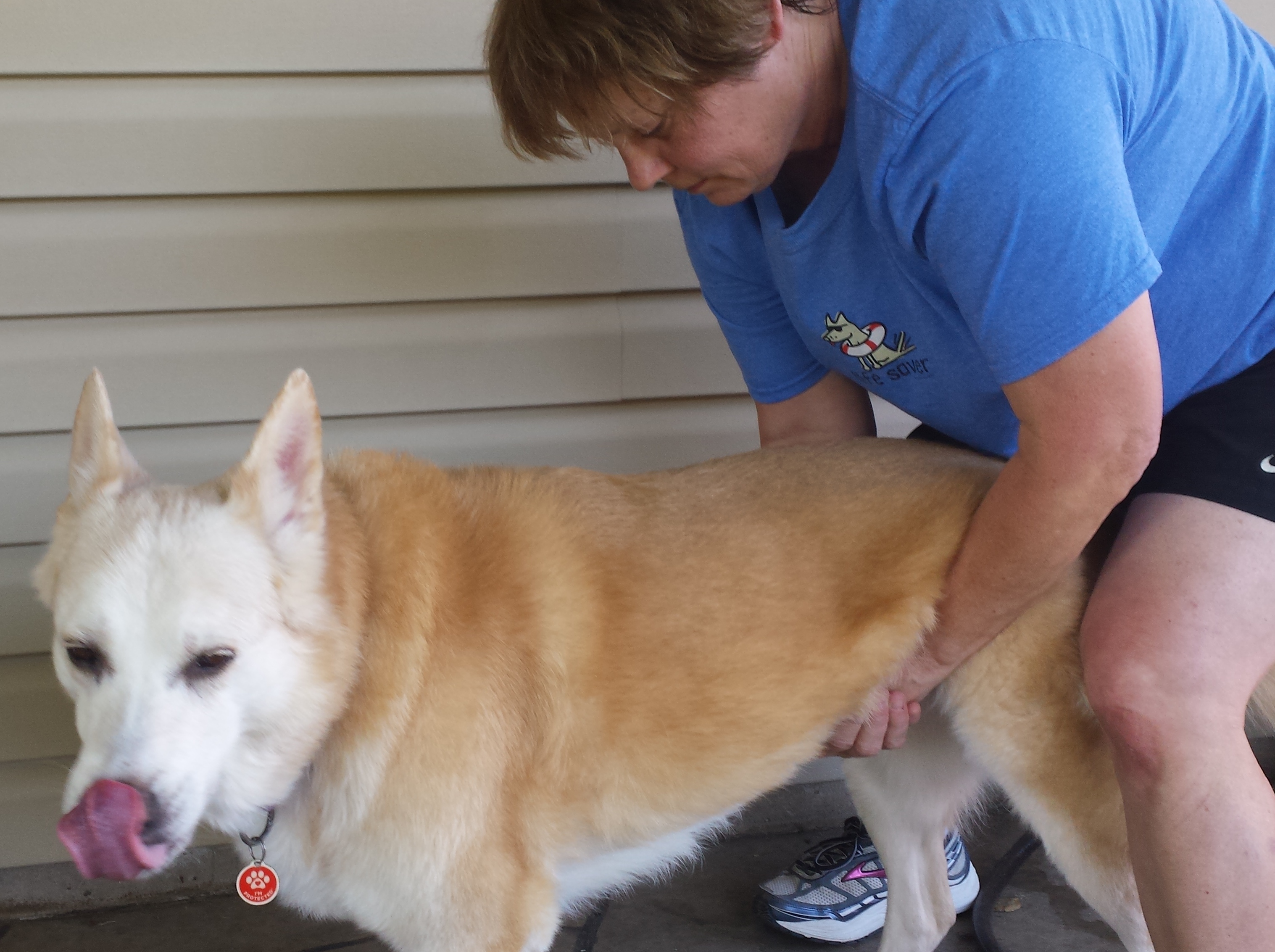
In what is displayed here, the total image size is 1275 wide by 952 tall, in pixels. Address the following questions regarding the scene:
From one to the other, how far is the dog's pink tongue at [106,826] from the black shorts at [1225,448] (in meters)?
1.67

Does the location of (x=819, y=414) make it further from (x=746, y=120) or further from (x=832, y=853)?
(x=832, y=853)

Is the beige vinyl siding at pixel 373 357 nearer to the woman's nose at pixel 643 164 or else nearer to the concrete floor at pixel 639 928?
the woman's nose at pixel 643 164

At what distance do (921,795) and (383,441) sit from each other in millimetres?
1617

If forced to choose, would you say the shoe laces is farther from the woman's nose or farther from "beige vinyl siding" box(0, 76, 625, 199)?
"beige vinyl siding" box(0, 76, 625, 199)

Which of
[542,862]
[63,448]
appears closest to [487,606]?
[542,862]

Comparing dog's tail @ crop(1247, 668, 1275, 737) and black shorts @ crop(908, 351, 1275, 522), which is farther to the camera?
dog's tail @ crop(1247, 668, 1275, 737)

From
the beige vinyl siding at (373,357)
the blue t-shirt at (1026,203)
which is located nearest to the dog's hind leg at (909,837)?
the blue t-shirt at (1026,203)

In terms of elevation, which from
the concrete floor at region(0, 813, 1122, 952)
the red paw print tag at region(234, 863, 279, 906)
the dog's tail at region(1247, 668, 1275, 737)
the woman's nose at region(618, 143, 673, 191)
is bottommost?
the concrete floor at region(0, 813, 1122, 952)

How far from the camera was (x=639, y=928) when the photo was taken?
2.66m

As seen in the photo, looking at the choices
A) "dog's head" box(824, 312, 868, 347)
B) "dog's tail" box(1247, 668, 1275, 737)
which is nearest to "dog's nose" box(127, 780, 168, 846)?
"dog's head" box(824, 312, 868, 347)

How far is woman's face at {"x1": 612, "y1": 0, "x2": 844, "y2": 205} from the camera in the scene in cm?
160

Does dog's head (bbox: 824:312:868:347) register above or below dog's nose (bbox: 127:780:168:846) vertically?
above

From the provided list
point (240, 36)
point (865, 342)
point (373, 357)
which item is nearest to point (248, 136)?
point (240, 36)

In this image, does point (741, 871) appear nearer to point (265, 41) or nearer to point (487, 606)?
point (487, 606)
